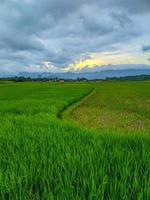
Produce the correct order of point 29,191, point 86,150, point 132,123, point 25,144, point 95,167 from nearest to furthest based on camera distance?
point 29,191, point 95,167, point 86,150, point 25,144, point 132,123

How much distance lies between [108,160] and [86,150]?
21.9 inches

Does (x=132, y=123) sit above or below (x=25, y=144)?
below

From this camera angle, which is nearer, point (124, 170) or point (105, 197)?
point (105, 197)

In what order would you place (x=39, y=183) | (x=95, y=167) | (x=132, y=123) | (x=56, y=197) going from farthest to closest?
(x=132, y=123) → (x=95, y=167) → (x=39, y=183) → (x=56, y=197)

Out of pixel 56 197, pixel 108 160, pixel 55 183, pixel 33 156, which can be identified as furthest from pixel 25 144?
pixel 56 197

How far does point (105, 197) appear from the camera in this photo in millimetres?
2592

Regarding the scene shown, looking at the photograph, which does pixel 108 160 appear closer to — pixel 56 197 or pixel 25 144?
pixel 56 197

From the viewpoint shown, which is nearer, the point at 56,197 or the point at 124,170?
the point at 56,197

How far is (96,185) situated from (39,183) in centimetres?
56

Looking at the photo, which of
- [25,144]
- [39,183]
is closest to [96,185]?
[39,183]

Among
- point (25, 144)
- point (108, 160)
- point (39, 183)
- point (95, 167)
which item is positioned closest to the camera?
point (39, 183)

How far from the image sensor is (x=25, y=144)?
4.58m

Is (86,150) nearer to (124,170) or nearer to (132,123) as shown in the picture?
(124,170)

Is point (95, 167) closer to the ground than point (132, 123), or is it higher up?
higher up
